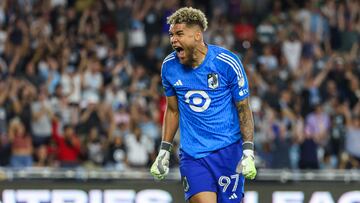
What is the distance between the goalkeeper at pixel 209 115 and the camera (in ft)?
30.9

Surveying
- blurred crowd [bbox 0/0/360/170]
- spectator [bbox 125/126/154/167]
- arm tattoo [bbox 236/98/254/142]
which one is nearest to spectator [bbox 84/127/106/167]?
blurred crowd [bbox 0/0/360/170]

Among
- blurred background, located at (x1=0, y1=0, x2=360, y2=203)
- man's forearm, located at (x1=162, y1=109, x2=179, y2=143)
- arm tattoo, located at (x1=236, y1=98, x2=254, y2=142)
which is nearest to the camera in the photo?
arm tattoo, located at (x1=236, y1=98, x2=254, y2=142)

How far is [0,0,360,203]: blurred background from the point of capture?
60.0 ft

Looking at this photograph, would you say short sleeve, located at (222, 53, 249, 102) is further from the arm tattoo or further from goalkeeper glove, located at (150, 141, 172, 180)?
goalkeeper glove, located at (150, 141, 172, 180)

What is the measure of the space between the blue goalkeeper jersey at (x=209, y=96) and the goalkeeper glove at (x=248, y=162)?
20 cm

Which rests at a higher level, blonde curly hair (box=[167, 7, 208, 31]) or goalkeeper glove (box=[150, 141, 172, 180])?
blonde curly hair (box=[167, 7, 208, 31])

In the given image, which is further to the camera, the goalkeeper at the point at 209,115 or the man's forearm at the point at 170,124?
the man's forearm at the point at 170,124

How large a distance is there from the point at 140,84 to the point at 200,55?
10711 millimetres

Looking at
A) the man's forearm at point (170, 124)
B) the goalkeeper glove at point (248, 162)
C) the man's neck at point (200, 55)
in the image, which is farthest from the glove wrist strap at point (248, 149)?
the man's neck at point (200, 55)

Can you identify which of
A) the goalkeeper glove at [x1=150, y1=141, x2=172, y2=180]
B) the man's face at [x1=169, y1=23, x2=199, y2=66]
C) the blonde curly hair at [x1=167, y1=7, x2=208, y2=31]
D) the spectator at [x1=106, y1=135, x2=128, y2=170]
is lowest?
the spectator at [x1=106, y1=135, x2=128, y2=170]

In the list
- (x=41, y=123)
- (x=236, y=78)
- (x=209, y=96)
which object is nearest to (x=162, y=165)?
(x=209, y=96)

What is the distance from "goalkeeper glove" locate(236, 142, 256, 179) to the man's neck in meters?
0.81

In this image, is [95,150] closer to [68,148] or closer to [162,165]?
[68,148]

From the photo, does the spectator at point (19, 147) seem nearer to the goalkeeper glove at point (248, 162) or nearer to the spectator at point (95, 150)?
the spectator at point (95, 150)
